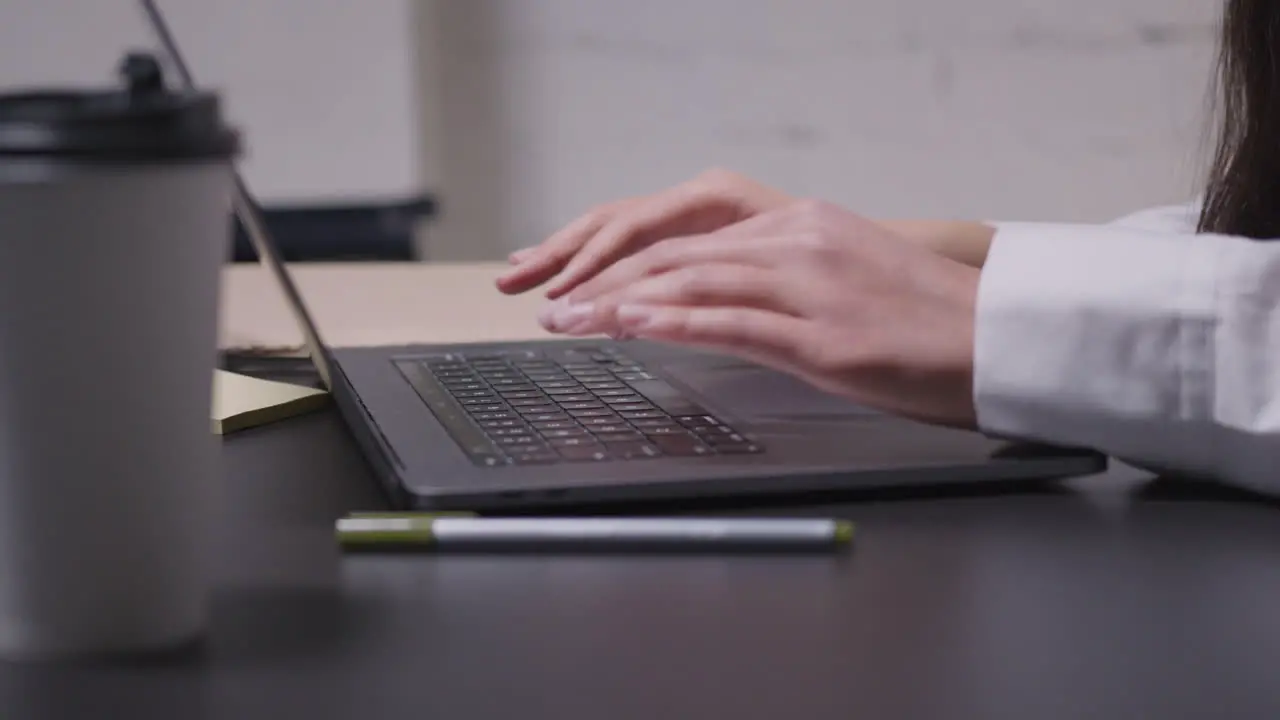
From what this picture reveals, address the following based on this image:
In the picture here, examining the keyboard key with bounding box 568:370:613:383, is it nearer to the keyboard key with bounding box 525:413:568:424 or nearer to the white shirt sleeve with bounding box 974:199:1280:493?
the keyboard key with bounding box 525:413:568:424

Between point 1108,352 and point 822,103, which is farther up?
point 822,103

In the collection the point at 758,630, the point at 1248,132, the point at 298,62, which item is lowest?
the point at 758,630


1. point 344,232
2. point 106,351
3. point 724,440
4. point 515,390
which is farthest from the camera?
point 344,232

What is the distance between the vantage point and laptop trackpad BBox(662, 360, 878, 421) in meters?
0.62

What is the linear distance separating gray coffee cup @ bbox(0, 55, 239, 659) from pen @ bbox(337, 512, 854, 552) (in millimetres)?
102

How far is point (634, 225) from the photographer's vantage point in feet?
2.62

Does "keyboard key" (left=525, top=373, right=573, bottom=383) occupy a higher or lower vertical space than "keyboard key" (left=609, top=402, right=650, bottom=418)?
higher

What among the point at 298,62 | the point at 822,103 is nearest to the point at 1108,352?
the point at 822,103

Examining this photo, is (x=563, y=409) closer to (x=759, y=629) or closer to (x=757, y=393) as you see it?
(x=757, y=393)

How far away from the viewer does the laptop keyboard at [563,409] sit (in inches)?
21.2

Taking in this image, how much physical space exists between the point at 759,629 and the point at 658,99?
5.96 feet

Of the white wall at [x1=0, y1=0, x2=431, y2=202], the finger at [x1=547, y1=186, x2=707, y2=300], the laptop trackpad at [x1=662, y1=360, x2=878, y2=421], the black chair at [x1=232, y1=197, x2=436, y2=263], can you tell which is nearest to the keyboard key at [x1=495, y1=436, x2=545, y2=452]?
the laptop trackpad at [x1=662, y1=360, x2=878, y2=421]

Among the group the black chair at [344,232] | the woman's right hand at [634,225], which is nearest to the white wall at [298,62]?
the black chair at [344,232]

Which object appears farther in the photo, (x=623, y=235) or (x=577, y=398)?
(x=623, y=235)
